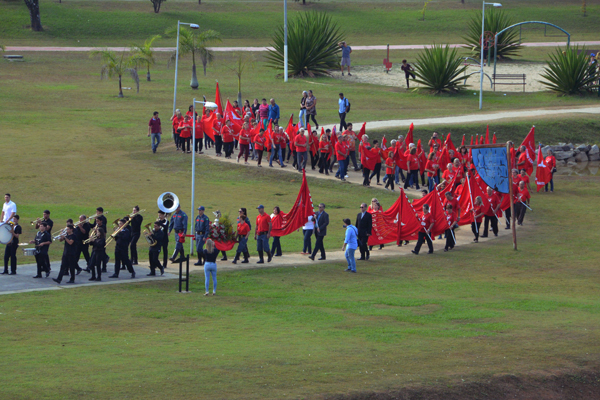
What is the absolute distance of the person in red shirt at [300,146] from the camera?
30.4 metres

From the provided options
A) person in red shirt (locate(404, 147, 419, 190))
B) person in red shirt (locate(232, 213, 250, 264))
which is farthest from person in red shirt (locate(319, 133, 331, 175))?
person in red shirt (locate(232, 213, 250, 264))

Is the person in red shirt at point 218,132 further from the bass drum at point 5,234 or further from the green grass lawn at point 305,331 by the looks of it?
the bass drum at point 5,234

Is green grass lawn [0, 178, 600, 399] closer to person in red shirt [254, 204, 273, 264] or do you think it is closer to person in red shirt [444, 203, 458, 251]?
person in red shirt [254, 204, 273, 264]

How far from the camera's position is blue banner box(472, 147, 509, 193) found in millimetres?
22922

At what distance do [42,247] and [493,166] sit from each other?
513 inches

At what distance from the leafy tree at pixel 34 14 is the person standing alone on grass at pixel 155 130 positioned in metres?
35.7

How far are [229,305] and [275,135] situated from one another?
16.0 metres

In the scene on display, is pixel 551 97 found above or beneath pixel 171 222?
above

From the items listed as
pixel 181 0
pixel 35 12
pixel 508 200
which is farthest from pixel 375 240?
pixel 181 0

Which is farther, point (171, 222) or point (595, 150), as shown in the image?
point (595, 150)

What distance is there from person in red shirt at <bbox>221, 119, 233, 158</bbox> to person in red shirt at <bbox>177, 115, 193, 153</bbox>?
1.42 metres

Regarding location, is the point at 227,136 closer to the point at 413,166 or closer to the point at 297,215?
the point at 413,166

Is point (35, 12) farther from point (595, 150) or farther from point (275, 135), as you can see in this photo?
point (595, 150)

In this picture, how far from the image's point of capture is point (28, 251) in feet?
58.8
